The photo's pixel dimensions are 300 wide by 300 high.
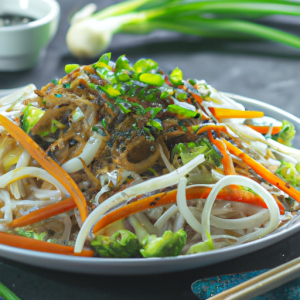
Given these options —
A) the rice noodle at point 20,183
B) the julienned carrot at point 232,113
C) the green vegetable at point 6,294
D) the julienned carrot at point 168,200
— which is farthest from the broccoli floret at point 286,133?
the green vegetable at point 6,294

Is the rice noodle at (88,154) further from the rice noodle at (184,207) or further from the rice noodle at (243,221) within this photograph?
the rice noodle at (243,221)

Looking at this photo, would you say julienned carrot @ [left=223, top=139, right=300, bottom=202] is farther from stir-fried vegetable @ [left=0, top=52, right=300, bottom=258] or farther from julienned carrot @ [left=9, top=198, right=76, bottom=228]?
julienned carrot @ [left=9, top=198, right=76, bottom=228]

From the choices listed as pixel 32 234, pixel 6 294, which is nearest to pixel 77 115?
pixel 32 234

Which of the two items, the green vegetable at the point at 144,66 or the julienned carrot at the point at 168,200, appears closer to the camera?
the julienned carrot at the point at 168,200

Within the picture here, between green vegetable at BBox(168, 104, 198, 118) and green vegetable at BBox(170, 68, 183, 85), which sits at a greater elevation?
green vegetable at BBox(170, 68, 183, 85)

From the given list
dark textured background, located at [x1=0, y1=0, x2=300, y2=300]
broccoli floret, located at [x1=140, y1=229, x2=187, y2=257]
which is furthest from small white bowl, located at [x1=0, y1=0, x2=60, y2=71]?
broccoli floret, located at [x1=140, y1=229, x2=187, y2=257]

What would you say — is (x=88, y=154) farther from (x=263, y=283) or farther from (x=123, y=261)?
(x=263, y=283)
